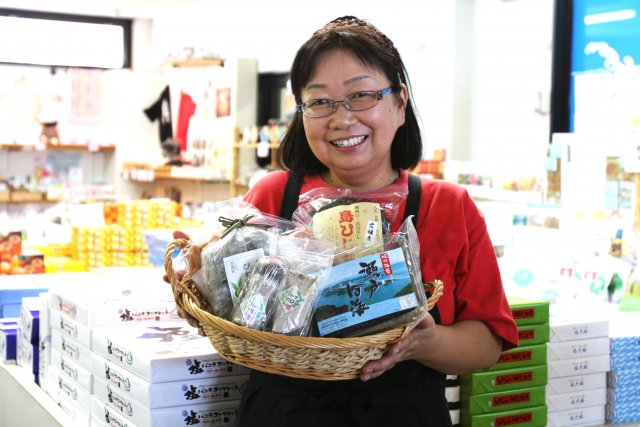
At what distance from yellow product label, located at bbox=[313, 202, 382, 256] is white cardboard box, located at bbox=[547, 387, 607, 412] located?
1109mm

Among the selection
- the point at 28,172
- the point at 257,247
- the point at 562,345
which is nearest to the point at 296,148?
the point at 257,247

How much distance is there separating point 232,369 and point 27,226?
5.36 m

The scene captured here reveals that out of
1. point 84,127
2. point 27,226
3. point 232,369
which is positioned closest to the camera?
point 232,369

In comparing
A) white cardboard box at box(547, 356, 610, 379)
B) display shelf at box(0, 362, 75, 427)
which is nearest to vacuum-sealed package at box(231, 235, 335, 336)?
display shelf at box(0, 362, 75, 427)

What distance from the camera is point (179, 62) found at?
9023 mm

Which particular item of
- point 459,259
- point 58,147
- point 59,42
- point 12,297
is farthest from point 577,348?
point 59,42

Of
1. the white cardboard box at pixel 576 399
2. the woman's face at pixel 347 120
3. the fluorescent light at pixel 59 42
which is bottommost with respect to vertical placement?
the white cardboard box at pixel 576 399

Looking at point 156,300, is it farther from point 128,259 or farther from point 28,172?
point 28,172

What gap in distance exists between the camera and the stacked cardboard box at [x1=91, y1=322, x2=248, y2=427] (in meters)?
1.91

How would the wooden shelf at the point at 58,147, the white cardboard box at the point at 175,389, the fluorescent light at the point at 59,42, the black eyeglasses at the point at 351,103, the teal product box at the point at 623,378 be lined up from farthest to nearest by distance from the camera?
the fluorescent light at the point at 59,42 → the wooden shelf at the point at 58,147 → the teal product box at the point at 623,378 → the white cardboard box at the point at 175,389 → the black eyeglasses at the point at 351,103

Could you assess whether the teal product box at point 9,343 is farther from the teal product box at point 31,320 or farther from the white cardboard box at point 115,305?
the white cardboard box at point 115,305

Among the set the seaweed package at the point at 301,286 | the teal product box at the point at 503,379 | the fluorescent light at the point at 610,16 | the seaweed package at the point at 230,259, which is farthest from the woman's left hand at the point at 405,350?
the fluorescent light at the point at 610,16

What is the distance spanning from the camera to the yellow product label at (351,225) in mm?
1645

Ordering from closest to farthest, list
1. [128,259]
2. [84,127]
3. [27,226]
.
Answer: [128,259]
[27,226]
[84,127]
